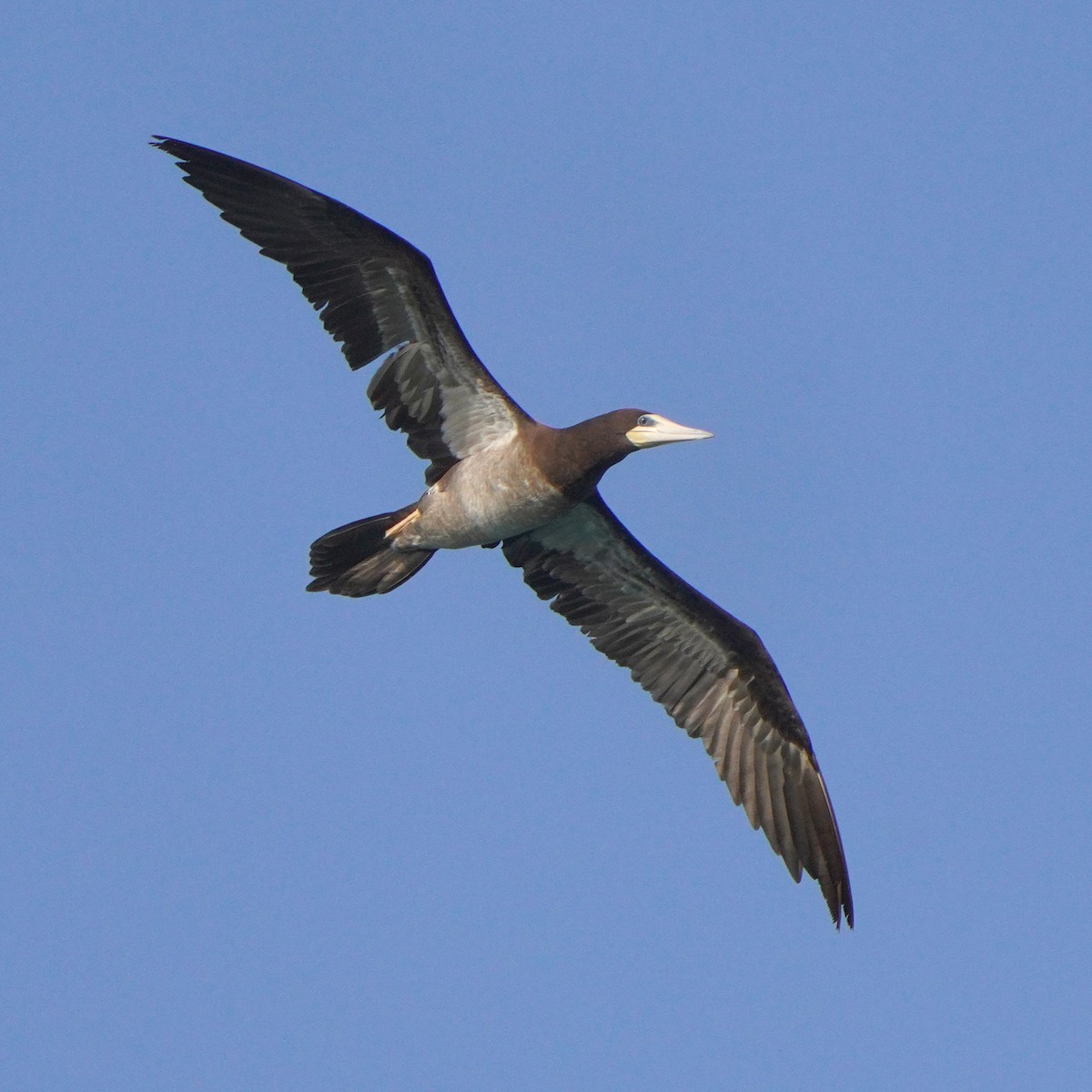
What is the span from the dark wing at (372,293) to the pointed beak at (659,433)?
3.72 ft

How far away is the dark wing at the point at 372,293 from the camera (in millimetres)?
11086

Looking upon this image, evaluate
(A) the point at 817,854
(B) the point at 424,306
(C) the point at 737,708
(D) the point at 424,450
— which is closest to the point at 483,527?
(D) the point at 424,450

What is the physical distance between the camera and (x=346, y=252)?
11172 mm

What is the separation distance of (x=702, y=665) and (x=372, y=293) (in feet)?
12.0

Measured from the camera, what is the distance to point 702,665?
12.7 m

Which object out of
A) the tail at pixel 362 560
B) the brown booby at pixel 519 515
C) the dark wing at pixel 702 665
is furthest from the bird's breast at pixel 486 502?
the dark wing at pixel 702 665

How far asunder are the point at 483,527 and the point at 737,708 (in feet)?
8.07

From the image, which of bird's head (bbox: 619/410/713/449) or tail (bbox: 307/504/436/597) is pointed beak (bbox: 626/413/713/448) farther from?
tail (bbox: 307/504/436/597)

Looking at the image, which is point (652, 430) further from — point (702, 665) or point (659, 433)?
point (702, 665)

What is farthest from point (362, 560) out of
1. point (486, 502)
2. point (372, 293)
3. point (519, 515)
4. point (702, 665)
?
point (702, 665)

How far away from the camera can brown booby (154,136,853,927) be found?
11.1 meters

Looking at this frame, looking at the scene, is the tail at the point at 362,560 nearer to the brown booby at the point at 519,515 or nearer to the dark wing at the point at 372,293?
the brown booby at the point at 519,515

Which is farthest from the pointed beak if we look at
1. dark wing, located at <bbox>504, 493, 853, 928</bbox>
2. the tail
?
the tail

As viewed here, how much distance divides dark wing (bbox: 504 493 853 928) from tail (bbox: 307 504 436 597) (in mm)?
874
